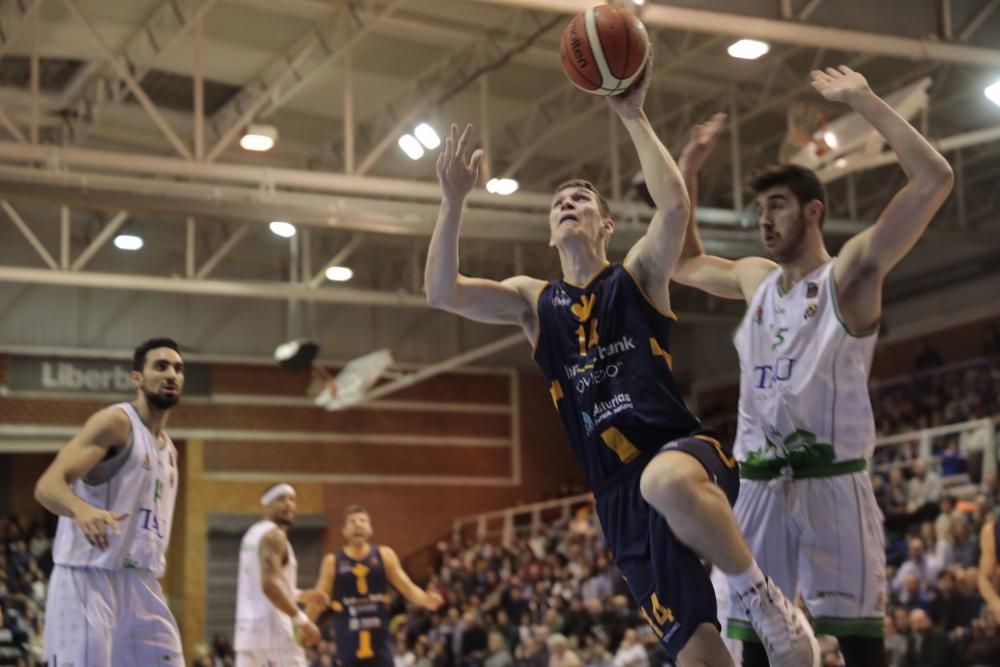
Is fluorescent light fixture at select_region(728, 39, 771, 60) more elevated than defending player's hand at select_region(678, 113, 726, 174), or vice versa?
fluorescent light fixture at select_region(728, 39, 771, 60)

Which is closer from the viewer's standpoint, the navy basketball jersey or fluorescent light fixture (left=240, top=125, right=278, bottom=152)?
the navy basketball jersey

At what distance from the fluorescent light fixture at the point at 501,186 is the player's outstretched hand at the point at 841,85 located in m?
12.4

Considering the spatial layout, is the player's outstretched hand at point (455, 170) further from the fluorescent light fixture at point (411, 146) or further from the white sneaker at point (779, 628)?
the fluorescent light fixture at point (411, 146)

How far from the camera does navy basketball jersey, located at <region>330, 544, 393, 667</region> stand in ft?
37.0

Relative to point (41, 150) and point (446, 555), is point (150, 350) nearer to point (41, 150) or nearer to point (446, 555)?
point (41, 150)

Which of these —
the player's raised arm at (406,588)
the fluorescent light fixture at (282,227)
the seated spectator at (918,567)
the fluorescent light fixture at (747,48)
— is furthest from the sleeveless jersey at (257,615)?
the fluorescent light fixture at (747,48)

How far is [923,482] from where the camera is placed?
16953 mm

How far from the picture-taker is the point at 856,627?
189 inches

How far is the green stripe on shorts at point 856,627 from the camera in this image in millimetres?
4797

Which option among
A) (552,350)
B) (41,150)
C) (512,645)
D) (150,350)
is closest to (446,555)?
(512,645)

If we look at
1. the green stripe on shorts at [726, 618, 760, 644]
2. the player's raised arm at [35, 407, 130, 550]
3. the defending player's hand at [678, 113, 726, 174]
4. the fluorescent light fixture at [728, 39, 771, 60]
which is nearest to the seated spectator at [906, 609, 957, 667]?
the fluorescent light fixture at [728, 39, 771, 60]

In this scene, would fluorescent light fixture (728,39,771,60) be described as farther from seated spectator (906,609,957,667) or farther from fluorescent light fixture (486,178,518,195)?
seated spectator (906,609,957,667)

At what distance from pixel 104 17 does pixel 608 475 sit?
13957 millimetres

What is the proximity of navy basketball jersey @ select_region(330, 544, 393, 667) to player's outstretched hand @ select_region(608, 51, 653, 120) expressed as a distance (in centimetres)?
730
